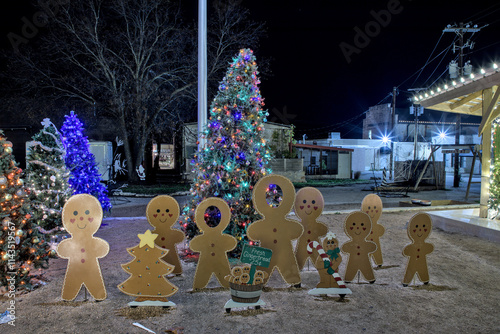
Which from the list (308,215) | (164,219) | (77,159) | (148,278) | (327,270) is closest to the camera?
(148,278)

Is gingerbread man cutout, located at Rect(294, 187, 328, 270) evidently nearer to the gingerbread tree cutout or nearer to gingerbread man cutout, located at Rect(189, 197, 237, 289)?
gingerbread man cutout, located at Rect(189, 197, 237, 289)

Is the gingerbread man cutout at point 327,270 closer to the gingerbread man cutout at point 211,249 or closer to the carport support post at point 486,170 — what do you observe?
the gingerbread man cutout at point 211,249

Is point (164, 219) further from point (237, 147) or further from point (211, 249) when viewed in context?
point (237, 147)

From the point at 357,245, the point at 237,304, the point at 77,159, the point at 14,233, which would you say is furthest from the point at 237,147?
the point at 77,159

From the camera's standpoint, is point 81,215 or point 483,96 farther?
point 483,96

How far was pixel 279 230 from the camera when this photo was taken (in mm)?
4703

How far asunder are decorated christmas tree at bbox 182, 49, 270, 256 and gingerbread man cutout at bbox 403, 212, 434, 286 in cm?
250

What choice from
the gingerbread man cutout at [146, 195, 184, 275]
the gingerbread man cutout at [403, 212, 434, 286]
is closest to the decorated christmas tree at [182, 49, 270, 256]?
the gingerbread man cutout at [146, 195, 184, 275]

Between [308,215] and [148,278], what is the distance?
2438mm

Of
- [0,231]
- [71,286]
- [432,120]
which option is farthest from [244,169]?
[432,120]

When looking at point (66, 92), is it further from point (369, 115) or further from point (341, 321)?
point (369, 115)

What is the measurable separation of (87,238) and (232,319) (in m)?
2.06

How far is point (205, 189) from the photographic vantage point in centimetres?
601

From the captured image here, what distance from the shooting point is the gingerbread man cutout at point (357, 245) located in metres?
4.68
